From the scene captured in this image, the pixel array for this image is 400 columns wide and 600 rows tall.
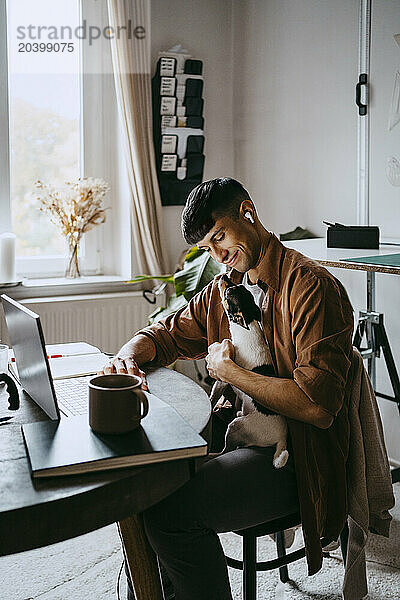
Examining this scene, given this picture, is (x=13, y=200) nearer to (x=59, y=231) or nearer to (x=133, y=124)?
(x=59, y=231)

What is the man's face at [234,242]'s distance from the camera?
1680 mm

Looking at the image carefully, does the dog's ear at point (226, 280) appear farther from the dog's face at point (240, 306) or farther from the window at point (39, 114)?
the window at point (39, 114)

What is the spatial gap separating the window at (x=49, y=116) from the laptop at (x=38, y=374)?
2044mm

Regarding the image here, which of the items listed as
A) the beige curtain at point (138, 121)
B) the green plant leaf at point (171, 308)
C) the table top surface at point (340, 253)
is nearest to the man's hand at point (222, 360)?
the table top surface at point (340, 253)

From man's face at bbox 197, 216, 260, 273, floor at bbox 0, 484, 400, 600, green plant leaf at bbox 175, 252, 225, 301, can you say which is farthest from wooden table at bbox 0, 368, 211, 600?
green plant leaf at bbox 175, 252, 225, 301

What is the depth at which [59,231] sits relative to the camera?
3.70 m

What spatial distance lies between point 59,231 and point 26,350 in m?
2.25

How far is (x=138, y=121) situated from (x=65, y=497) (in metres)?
2.79

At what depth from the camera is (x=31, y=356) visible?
4.84 ft

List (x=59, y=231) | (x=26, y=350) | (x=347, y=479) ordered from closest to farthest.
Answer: (x=26, y=350) → (x=347, y=479) → (x=59, y=231)

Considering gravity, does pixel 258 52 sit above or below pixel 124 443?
above

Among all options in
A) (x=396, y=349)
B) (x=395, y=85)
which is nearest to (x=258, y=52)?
(x=395, y=85)

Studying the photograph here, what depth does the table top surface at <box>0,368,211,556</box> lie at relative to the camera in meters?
1.04

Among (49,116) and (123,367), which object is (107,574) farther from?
(49,116)
